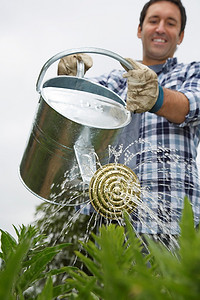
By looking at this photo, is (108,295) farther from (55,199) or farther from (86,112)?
(55,199)

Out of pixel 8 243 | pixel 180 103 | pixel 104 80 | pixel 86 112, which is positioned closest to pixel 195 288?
pixel 8 243

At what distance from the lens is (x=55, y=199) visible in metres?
1.41

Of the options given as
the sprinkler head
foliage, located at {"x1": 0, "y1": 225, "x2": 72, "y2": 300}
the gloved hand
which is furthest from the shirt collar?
foliage, located at {"x1": 0, "y1": 225, "x2": 72, "y2": 300}

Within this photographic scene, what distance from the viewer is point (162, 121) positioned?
6.52ft

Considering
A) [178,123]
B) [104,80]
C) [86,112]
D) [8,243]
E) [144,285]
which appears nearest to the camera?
[144,285]

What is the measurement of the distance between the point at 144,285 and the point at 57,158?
118cm

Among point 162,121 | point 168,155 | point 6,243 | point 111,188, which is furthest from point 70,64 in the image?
point 6,243

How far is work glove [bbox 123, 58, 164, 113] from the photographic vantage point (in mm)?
1402

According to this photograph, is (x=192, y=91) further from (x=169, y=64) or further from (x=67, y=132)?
(x=67, y=132)

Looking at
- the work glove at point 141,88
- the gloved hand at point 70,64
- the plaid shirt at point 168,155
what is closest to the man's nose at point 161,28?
the plaid shirt at point 168,155

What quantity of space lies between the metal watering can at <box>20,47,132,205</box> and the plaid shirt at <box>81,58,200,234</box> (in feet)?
1.45

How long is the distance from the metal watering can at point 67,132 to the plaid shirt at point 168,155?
17.4 inches

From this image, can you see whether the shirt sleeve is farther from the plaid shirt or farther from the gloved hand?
the gloved hand

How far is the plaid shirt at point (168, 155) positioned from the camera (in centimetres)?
181
